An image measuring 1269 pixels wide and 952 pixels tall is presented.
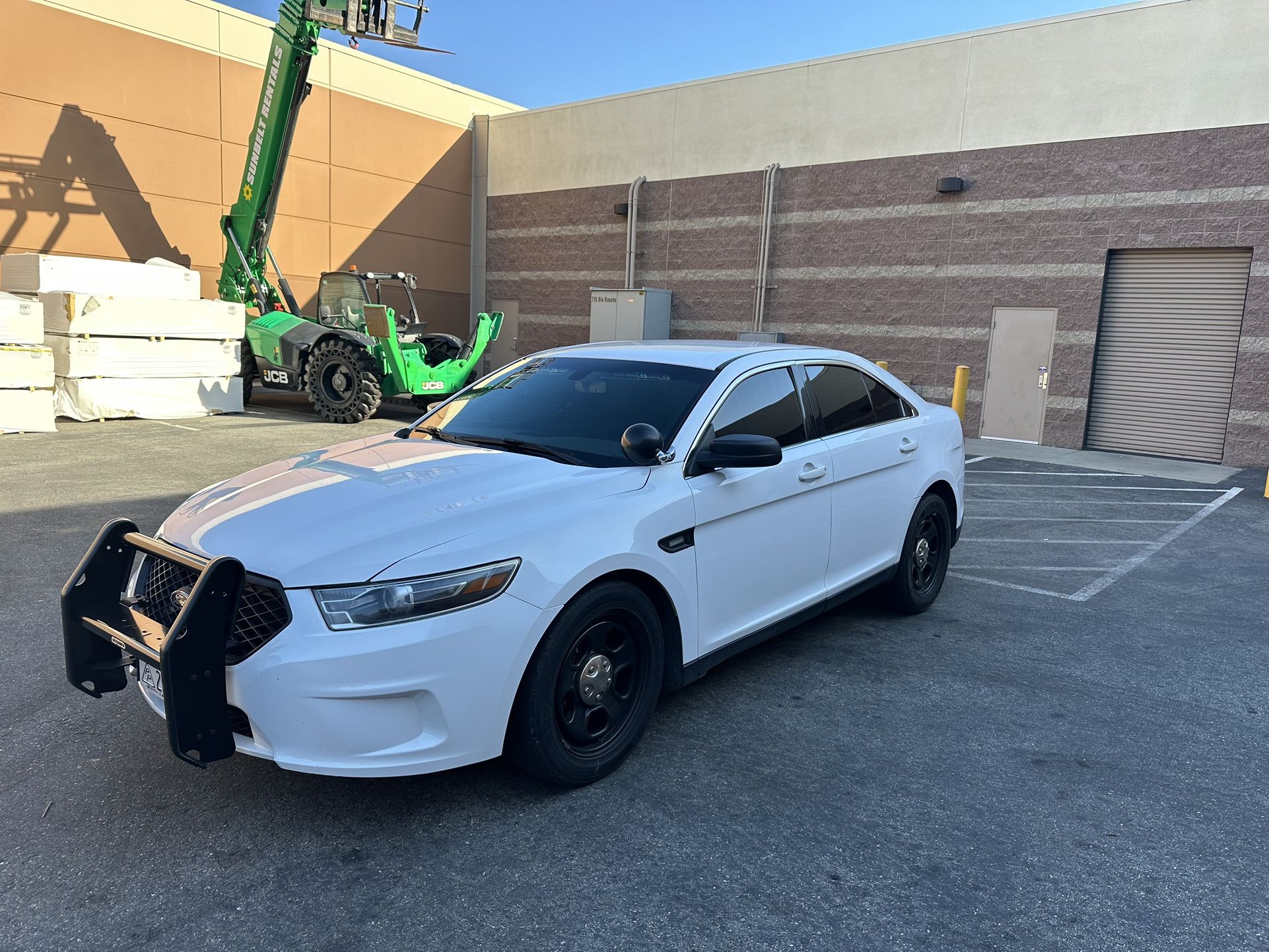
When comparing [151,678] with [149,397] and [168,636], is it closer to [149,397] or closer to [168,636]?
[168,636]

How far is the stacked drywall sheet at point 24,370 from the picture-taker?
434 inches

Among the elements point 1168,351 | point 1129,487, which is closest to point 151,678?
point 1129,487

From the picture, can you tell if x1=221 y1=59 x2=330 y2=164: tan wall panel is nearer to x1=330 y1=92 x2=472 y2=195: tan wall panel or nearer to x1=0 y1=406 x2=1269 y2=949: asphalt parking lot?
x1=330 y1=92 x2=472 y2=195: tan wall panel

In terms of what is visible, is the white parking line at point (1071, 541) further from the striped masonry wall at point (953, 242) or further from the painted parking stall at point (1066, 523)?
the striped masonry wall at point (953, 242)

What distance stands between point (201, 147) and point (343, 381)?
20.5ft

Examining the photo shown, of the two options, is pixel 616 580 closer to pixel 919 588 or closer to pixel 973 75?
pixel 919 588

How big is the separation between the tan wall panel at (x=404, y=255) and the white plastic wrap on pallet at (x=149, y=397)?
5557mm

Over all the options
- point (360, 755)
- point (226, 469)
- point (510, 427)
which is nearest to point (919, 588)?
point (510, 427)

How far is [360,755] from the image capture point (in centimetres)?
268

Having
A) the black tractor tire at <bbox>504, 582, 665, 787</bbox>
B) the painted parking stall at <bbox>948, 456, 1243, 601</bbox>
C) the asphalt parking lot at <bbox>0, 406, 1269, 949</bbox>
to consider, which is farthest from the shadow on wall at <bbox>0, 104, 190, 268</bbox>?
the black tractor tire at <bbox>504, 582, 665, 787</bbox>

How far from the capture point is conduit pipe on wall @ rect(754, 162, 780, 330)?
55.6ft

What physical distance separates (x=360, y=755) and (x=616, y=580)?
103 centimetres

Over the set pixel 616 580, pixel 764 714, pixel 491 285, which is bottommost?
pixel 764 714

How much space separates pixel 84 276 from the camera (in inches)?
497
